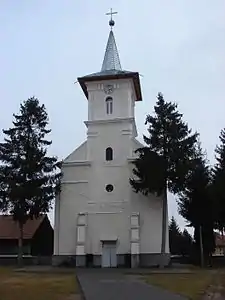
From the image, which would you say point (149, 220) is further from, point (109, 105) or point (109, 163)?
point (109, 105)

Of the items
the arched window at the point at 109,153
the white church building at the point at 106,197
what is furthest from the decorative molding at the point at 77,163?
the arched window at the point at 109,153

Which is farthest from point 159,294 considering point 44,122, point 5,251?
point 5,251

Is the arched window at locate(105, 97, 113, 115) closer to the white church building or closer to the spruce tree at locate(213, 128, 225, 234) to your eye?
the white church building

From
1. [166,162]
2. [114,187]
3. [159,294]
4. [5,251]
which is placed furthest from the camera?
[5,251]

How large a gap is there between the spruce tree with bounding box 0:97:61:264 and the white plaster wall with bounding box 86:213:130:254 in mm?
4190

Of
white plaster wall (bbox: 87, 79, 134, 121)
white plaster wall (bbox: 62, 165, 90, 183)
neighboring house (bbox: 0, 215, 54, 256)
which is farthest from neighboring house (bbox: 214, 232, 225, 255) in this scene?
neighboring house (bbox: 0, 215, 54, 256)

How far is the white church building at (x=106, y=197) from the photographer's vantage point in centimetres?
3744

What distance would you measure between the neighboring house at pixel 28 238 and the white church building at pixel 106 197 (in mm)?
6642

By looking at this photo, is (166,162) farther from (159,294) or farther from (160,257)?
(159,294)

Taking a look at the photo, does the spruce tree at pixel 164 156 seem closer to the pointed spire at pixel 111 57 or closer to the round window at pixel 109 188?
the round window at pixel 109 188

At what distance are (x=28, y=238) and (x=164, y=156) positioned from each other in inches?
668

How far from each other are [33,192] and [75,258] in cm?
639

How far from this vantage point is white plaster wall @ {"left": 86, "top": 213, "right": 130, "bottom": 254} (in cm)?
3762

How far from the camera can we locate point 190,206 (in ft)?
133
